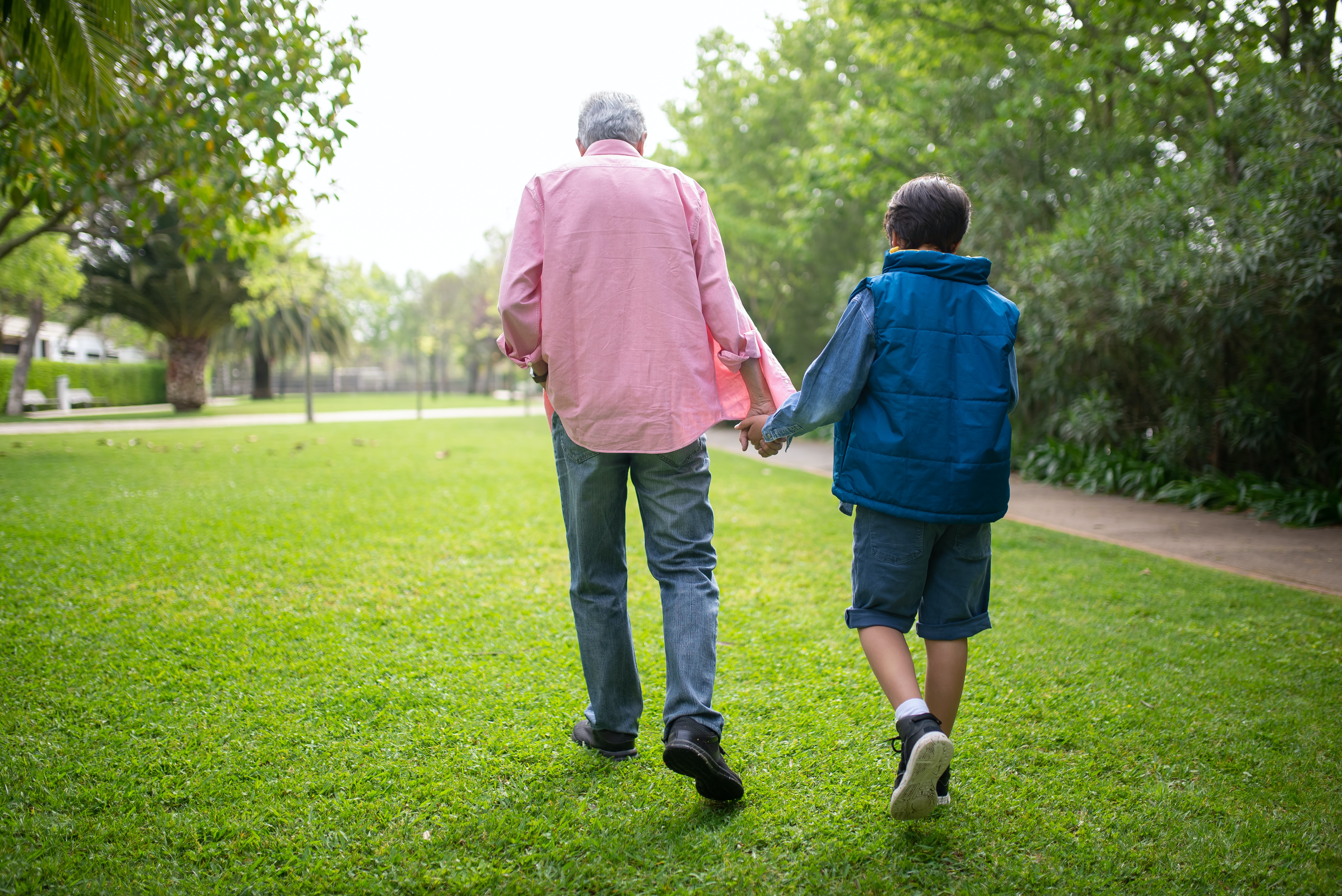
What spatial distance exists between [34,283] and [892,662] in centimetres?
2136

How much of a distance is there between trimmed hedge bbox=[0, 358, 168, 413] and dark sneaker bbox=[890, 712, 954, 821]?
2675 cm

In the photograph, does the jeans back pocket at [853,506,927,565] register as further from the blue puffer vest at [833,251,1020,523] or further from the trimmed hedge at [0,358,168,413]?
the trimmed hedge at [0,358,168,413]

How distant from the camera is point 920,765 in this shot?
1877 mm

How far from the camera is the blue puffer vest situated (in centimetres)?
203

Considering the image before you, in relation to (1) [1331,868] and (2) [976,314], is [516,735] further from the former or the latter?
(1) [1331,868]

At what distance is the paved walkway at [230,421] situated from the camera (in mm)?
15320

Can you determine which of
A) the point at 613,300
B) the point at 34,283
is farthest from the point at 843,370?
the point at 34,283

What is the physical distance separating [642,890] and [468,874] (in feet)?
1.35

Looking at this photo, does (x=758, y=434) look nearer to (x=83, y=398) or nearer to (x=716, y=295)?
(x=716, y=295)

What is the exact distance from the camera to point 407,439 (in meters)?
14.6

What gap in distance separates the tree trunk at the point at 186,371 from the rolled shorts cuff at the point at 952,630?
25.1 m

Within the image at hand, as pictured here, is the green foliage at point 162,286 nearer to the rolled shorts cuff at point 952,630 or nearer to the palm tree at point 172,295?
the palm tree at point 172,295

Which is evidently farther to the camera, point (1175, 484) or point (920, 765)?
point (1175, 484)

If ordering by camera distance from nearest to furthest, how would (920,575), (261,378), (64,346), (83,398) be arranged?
(920,575)
(83,398)
(64,346)
(261,378)
